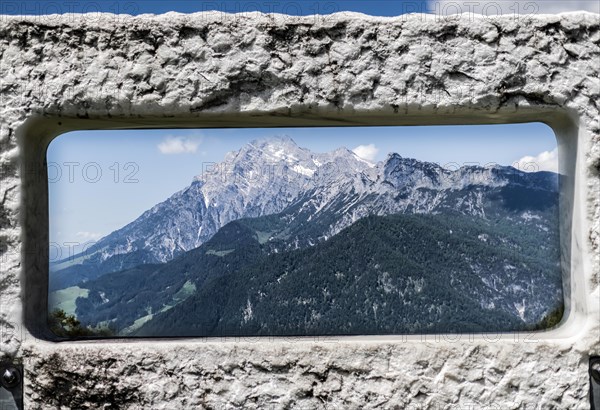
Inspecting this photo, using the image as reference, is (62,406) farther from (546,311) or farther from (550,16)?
(550,16)

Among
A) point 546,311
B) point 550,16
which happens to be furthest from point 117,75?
point 546,311

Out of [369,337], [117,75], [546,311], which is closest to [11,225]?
[117,75]

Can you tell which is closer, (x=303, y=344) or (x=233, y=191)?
(x=303, y=344)

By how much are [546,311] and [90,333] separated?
1863 mm

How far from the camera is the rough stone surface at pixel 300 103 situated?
7.74 feet

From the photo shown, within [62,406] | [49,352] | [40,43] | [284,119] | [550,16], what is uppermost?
[550,16]

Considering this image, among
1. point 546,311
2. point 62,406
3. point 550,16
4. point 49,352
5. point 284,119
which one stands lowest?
point 62,406

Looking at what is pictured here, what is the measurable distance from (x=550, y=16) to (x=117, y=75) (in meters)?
1.66

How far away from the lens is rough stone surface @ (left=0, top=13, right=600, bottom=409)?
236cm

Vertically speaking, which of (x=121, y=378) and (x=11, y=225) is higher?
(x=11, y=225)

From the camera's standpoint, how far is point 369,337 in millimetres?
2477

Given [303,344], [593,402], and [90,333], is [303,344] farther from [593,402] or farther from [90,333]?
[593,402]

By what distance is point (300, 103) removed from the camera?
2379 millimetres

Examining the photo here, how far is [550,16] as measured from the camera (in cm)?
244
